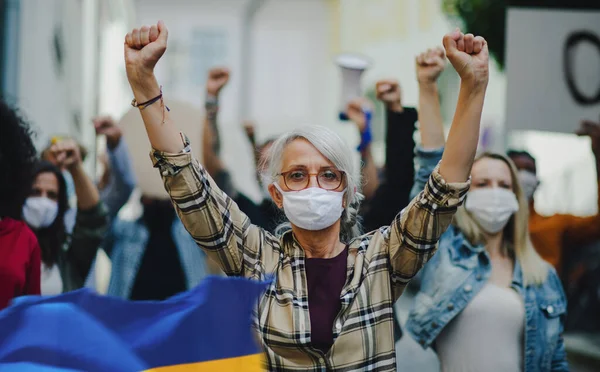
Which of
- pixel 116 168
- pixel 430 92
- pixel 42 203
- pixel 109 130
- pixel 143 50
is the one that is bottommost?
pixel 42 203

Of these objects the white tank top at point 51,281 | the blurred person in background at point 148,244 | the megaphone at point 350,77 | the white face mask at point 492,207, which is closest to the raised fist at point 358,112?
the megaphone at point 350,77

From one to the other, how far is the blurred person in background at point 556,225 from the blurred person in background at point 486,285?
0.94 metres

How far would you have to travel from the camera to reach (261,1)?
23.8m

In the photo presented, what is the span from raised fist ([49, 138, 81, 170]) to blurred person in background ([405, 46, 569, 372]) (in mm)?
1772

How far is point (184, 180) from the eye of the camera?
8.61 ft

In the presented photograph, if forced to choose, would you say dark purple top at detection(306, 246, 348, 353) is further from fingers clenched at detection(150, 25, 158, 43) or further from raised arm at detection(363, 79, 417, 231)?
raised arm at detection(363, 79, 417, 231)

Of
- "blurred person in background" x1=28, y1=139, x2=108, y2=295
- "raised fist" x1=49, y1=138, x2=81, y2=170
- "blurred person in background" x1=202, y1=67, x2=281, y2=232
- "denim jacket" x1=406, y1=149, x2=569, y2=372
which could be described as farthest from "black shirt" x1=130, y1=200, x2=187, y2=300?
"denim jacket" x1=406, y1=149, x2=569, y2=372

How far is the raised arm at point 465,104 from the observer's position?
2691 millimetres

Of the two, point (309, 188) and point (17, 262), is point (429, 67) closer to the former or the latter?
point (309, 188)

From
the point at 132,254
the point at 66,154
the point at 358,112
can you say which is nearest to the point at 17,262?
the point at 66,154

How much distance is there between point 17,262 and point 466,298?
1.71 metres

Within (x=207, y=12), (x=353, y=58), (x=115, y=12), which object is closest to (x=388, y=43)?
(x=115, y=12)

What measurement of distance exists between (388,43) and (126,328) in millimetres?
16276

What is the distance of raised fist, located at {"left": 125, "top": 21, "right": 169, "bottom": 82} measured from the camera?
260 cm
